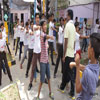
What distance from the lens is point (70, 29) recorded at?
3574 millimetres

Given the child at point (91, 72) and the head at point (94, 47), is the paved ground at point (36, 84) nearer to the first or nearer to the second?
the child at point (91, 72)

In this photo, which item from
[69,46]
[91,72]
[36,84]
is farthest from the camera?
[36,84]

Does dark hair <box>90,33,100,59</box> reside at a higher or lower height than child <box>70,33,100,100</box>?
higher

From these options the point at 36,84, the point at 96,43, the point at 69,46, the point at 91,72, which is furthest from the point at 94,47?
the point at 36,84

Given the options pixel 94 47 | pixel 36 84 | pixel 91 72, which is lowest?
pixel 36 84

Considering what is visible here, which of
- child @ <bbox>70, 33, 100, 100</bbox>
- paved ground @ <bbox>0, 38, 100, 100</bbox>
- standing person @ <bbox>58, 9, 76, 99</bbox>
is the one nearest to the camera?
child @ <bbox>70, 33, 100, 100</bbox>

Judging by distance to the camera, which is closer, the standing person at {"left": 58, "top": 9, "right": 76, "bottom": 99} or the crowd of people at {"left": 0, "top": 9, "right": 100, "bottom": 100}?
the crowd of people at {"left": 0, "top": 9, "right": 100, "bottom": 100}

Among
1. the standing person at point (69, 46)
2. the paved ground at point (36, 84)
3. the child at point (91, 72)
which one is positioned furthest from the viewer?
the paved ground at point (36, 84)

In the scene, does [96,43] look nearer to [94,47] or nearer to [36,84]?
[94,47]

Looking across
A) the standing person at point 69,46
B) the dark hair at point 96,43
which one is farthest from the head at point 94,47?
the standing person at point 69,46

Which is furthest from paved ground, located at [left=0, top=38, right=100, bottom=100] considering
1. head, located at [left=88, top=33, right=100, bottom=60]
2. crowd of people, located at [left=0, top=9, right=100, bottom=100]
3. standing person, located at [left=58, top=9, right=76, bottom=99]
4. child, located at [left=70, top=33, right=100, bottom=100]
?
head, located at [left=88, top=33, right=100, bottom=60]

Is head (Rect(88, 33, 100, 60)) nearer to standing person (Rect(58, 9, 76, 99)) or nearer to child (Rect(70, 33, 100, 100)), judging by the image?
child (Rect(70, 33, 100, 100))

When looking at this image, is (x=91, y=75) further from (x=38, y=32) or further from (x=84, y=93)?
(x=38, y=32)

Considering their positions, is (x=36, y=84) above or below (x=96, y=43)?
below
